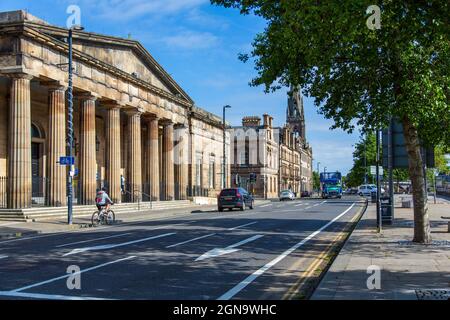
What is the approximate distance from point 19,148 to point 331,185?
5367 centimetres

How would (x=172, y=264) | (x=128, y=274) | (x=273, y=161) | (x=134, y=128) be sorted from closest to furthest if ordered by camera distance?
(x=128, y=274), (x=172, y=264), (x=134, y=128), (x=273, y=161)

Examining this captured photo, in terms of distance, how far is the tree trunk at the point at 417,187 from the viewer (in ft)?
45.1

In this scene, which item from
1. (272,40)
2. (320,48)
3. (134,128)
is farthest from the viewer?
(134,128)

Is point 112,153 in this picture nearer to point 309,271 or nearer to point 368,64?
point 368,64

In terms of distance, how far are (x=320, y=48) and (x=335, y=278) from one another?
5.55 metres

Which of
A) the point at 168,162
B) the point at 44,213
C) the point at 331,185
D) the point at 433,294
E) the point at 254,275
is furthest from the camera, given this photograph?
the point at 331,185

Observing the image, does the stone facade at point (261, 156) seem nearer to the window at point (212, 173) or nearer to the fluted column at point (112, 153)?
the window at point (212, 173)

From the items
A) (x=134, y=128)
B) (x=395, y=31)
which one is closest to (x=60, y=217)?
(x=134, y=128)

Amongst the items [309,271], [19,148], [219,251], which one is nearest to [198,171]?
[19,148]

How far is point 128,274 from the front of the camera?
9.66m

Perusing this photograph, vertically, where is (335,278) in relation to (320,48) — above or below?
below

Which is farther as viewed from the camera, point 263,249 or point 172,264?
point 263,249

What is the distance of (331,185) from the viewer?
72.4 m

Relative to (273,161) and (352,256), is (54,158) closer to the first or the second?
(352,256)
